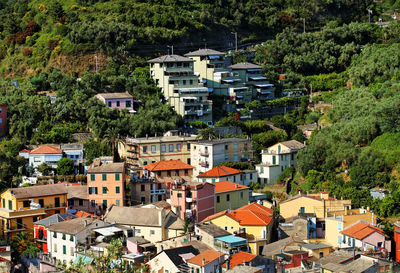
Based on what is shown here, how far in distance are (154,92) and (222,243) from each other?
25.6 meters

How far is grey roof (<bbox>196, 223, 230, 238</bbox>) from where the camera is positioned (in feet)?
134

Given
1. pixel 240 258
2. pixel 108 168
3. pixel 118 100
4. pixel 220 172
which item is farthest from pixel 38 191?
pixel 118 100

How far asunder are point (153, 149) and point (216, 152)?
14.1 feet

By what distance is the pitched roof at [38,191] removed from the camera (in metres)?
45.6

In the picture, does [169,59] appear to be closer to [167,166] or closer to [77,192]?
[167,166]

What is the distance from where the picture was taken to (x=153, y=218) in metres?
43.2

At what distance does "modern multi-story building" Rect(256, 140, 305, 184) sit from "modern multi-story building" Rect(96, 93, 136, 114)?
37.5 feet

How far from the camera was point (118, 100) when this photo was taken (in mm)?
60812

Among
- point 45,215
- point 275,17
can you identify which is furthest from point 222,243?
point 275,17

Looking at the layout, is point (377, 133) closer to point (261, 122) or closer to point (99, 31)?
point (261, 122)

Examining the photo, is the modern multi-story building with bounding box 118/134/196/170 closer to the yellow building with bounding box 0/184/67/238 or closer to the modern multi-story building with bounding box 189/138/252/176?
the modern multi-story building with bounding box 189/138/252/176

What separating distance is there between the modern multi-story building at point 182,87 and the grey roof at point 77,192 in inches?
571

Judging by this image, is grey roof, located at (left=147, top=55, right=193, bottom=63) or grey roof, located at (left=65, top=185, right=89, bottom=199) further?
grey roof, located at (left=147, top=55, right=193, bottom=63)

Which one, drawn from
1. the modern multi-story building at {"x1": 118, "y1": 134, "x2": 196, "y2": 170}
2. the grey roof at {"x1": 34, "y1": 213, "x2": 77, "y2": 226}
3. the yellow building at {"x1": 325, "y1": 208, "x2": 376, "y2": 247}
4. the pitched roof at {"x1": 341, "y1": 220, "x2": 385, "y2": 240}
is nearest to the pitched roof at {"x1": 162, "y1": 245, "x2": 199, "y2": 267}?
the yellow building at {"x1": 325, "y1": 208, "x2": 376, "y2": 247}
